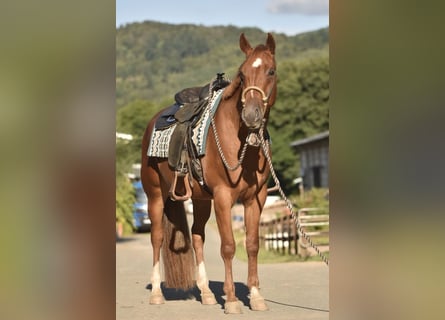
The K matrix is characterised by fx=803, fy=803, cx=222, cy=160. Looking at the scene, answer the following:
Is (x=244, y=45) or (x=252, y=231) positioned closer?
(x=244, y=45)

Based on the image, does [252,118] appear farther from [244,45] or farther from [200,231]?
[200,231]

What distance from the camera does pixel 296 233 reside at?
15.4m

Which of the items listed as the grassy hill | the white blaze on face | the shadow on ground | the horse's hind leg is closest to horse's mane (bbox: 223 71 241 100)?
the white blaze on face

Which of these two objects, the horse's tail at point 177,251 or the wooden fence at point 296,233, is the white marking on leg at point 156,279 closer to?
the horse's tail at point 177,251

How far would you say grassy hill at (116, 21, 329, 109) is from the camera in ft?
326

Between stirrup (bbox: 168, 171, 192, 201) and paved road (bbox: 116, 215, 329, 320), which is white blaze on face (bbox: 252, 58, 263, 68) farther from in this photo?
paved road (bbox: 116, 215, 329, 320)

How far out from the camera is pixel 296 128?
54.5m

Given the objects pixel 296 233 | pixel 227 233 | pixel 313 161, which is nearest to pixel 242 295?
pixel 227 233

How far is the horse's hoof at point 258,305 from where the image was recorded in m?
7.31

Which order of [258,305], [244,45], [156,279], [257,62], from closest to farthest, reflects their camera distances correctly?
[257,62], [244,45], [258,305], [156,279]

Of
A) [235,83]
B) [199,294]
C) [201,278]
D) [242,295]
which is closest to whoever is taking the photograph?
[235,83]

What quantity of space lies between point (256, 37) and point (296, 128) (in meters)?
59.0

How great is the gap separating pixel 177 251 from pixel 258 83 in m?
2.67
